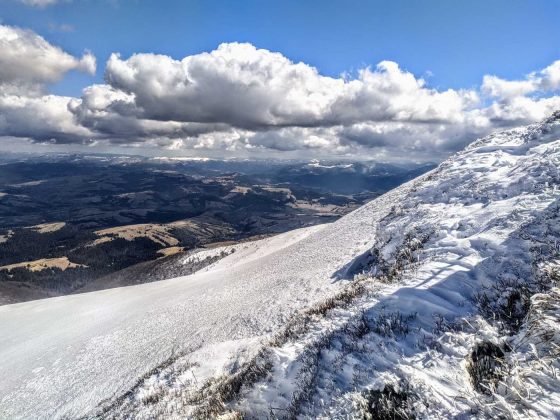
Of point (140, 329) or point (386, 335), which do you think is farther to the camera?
point (140, 329)

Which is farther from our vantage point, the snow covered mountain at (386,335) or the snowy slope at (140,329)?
the snowy slope at (140,329)

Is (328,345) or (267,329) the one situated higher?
(328,345)

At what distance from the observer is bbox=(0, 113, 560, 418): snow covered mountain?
615 cm

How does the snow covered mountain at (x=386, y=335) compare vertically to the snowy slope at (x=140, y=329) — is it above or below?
above

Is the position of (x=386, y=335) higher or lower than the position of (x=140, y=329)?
higher

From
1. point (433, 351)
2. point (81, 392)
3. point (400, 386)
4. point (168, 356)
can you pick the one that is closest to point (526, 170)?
point (433, 351)

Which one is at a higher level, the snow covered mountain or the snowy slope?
the snow covered mountain

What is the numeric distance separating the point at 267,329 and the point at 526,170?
52.3ft

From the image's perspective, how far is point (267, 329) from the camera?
18844mm

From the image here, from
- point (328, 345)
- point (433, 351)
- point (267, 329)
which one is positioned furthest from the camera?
point (267, 329)

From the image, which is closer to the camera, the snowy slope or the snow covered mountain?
the snow covered mountain

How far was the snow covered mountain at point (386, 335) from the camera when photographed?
242 inches

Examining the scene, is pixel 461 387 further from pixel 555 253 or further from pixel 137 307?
pixel 137 307

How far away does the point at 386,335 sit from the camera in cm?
802
